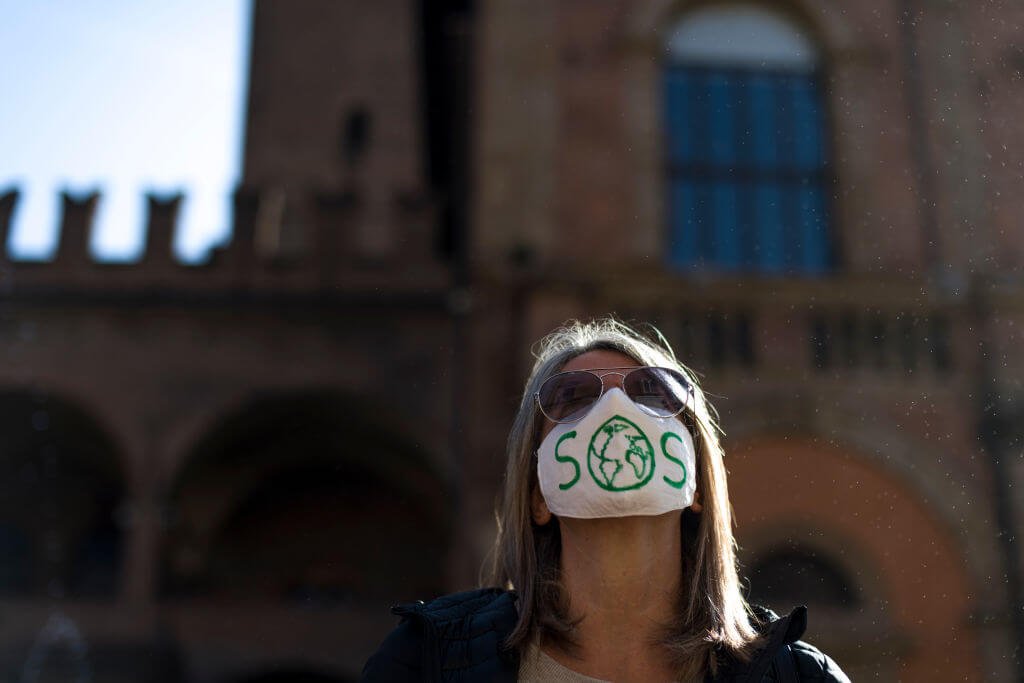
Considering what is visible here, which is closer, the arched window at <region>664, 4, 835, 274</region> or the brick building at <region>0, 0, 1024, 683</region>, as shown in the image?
the brick building at <region>0, 0, 1024, 683</region>

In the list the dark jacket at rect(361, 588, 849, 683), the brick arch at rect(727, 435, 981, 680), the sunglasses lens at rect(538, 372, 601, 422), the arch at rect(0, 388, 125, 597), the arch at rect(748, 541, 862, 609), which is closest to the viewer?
the dark jacket at rect(361, 588, 849, 683)

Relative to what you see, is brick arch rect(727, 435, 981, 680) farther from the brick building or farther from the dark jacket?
the dark jacket

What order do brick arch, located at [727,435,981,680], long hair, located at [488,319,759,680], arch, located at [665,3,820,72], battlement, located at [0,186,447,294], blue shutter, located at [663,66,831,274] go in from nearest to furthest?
long hair, located at [488,319,759,680], brick arch, located at [727,435,981,680], blue shutter, located at [663,66,831,274], arch, located at [665,3,820,72], battlement, located at [0,186,447,294]

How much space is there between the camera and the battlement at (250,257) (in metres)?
10.9

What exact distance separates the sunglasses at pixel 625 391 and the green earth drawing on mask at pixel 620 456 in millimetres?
62

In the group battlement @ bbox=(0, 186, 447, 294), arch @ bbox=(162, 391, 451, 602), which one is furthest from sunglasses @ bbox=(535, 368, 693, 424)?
arch @ bbox=(162, 391, 451, 602)

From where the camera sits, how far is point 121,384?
10602mm

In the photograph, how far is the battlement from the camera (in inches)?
427

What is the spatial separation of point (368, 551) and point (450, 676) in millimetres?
10898

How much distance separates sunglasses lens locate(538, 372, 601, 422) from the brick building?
6774 mm

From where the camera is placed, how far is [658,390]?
2.13m

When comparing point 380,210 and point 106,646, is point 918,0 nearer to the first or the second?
point 380,210

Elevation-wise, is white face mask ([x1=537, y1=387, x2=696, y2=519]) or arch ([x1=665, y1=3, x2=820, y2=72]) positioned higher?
arch ([x1=665, y1=3, x2=820, y2=72])

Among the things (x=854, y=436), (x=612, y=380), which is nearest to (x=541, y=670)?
(x=612, y=380)
